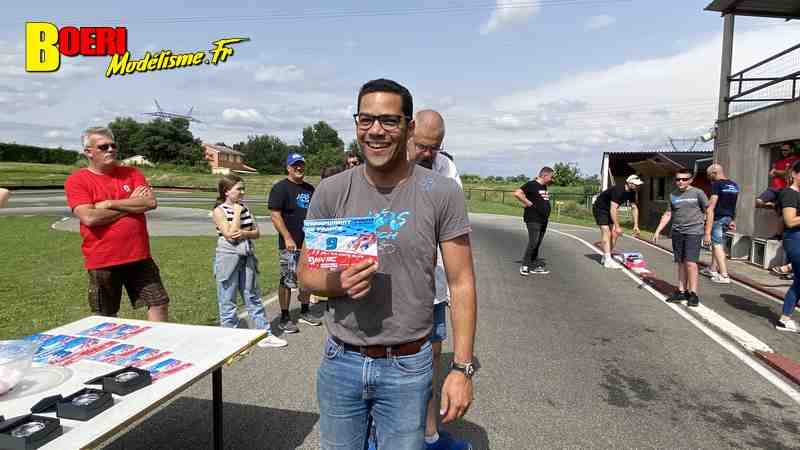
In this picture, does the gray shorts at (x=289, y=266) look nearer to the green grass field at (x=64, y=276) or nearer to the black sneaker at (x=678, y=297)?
the green grass field at (x=64, y=276)

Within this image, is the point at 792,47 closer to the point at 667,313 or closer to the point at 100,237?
the point at 667,313

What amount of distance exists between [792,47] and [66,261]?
694 inches

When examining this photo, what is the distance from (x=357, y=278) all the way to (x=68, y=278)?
942 centimetres

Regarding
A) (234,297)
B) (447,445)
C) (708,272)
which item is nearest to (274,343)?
(234,297)

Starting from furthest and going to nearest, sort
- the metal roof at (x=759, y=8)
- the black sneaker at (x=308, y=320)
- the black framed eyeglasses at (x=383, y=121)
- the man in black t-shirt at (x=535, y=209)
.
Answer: the metal roof at (x=759, y=8)
the man in black t-shirt at (x=535, y=209)
the black sneaker at (x=308, y=320)
the black framed eyeglasses at (x=383, y=121)

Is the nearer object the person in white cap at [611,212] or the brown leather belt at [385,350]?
the brown leather belt at [385,350]

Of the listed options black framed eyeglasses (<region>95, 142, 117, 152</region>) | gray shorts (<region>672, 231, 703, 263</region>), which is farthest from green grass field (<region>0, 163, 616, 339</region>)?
gray shorts (<region>672, 231, 703, 263</region>)

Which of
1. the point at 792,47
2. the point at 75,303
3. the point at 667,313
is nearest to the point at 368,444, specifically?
the point at 667,313

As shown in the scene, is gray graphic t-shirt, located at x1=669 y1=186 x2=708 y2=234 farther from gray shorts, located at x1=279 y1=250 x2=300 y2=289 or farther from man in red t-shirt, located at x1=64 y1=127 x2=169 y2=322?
man in red t-shirt, located at x1=64 y1=127 x2=169 y2=322

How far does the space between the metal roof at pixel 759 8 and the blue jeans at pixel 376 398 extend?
16162 mm

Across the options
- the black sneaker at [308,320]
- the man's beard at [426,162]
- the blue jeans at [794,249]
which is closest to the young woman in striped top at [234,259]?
the black sneaker at [308,320]

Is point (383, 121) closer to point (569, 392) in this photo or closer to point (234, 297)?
point (569, 392)

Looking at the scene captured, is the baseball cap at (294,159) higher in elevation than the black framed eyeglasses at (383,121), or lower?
higher

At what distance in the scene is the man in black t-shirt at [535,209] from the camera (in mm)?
9922
